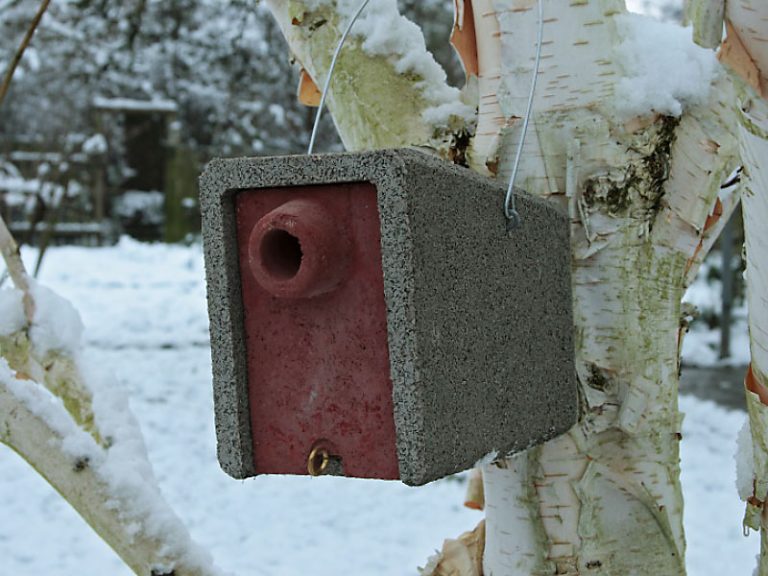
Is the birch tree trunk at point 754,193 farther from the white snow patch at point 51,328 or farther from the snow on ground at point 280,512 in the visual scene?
the snow on ground at point 280,512

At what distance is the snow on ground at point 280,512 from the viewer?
12.1 feet

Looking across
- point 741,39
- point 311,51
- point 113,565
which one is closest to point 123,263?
point 113,565

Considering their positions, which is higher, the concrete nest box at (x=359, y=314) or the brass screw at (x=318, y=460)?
the concrete nest box at (x=359, y=314)

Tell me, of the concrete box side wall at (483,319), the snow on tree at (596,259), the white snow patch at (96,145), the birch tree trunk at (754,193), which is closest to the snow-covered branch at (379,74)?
the snow on tree at (596,259)

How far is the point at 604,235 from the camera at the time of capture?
1.41 metres

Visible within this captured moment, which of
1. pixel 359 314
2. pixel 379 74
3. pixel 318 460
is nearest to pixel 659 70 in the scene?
pixel 379 74

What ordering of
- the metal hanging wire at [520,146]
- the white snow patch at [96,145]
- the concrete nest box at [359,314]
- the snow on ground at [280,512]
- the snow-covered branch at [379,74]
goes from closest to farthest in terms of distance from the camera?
1. the concrete nest box at [359,314]
2. the metal hanging wire at [520,146]
3. the snow-covered branch at [379,74]
4. the snow on ground at [280,512]
5. the white snow patch at [96,145]

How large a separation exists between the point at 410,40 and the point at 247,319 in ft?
2.41

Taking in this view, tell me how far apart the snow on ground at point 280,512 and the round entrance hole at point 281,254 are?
2.82m

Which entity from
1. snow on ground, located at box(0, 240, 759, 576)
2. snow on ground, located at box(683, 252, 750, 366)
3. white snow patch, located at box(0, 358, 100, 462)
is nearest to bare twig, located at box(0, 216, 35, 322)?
white snow patch, located at box(0, 358, 100, 462)

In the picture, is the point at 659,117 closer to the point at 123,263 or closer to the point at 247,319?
the point at 247,319

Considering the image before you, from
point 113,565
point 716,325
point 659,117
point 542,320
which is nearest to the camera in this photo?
point 542,320

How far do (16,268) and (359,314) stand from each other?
0.92 m

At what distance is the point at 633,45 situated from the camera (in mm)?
1442
